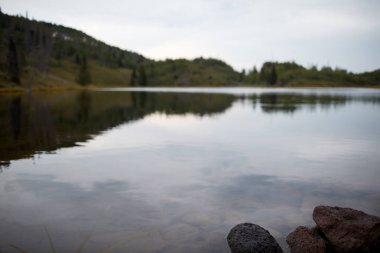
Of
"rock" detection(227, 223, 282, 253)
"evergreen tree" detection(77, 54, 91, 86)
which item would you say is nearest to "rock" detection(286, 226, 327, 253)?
"rock" detection(227, 223, 282, 253)

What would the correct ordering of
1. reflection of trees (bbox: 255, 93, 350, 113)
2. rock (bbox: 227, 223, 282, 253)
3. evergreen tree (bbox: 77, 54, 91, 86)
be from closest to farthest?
rock (bbox: 227, 223, 282, 253), reflection of trees (bbox: 255, 93, 350, 113), evergreen tree (bbox: 77, 54, 91, 86)

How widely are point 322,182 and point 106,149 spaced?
12.9 meters

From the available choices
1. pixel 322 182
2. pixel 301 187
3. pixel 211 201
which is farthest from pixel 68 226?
pixel 322 182

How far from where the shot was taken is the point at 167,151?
21719mm

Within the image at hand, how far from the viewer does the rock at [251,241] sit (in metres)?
8.28

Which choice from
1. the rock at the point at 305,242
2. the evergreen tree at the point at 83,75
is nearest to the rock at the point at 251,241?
the rock at the point at 305,242

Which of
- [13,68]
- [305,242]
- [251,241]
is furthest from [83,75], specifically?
[305,242]

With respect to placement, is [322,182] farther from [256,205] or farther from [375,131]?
[375,131]

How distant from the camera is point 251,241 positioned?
27.7ft

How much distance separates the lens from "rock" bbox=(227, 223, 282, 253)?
8281 millimetres

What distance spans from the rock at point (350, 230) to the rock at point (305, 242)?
0.33 m

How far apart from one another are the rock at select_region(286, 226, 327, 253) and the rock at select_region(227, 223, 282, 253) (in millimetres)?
478

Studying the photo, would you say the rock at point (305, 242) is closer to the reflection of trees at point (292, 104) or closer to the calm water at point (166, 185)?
the calm water at point (166, 185)

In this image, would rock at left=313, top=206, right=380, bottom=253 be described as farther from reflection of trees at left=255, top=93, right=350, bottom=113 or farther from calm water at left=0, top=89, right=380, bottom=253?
reflection of trees at left=255, top=93, right=350, bottom=113
